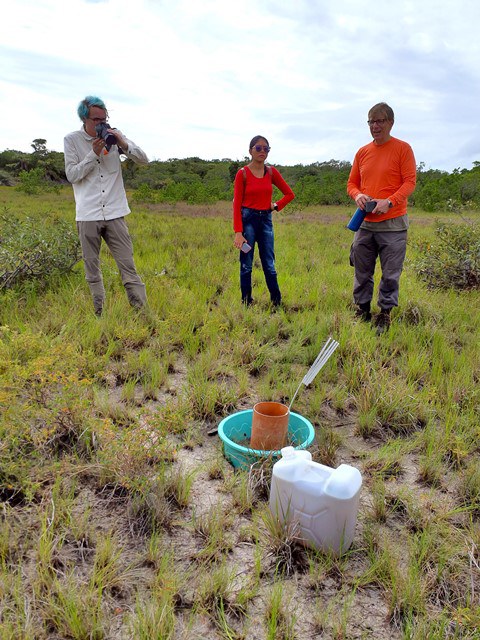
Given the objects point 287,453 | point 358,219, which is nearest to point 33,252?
point 358,219

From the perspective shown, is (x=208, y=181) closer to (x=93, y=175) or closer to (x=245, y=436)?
(x=93, y=175)

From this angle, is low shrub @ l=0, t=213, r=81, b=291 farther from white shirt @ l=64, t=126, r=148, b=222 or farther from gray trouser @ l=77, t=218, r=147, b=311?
white shirt @ l=64, t=126, r=148, b=222

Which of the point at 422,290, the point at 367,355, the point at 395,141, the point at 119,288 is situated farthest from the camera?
the point at 422,290

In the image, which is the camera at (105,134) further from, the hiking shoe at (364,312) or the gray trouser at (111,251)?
the hiking shoe at (364,312)

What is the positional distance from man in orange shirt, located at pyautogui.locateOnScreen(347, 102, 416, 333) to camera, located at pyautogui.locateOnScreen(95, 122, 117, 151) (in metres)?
2.12

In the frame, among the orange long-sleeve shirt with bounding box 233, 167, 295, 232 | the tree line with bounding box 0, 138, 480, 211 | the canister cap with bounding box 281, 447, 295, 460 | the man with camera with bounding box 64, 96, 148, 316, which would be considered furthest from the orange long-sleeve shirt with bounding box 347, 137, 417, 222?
the tree line with bounding box 0, 138, 480, 211

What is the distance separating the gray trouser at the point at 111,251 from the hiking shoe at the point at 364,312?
2.13 meters

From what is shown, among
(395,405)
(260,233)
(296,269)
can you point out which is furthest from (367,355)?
(296,269)

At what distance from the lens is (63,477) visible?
2.18 meters

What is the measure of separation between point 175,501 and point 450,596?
1167 millimetres

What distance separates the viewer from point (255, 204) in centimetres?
434

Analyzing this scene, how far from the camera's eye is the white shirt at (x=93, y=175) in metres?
3.94

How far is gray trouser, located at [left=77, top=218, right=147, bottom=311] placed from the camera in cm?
414

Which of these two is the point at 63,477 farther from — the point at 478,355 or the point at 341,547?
the point at 478,355
